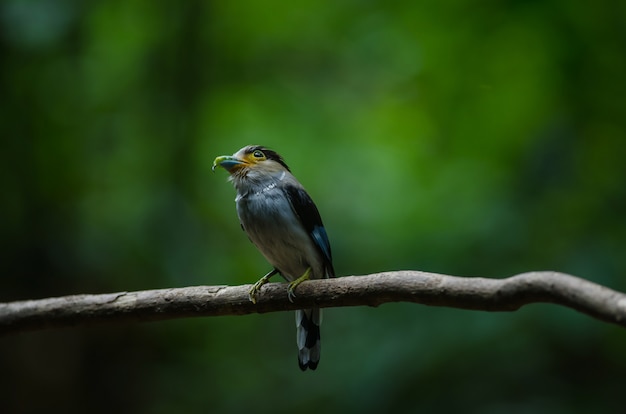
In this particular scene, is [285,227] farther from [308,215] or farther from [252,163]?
[252,163]

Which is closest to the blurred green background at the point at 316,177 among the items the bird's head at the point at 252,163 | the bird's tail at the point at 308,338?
the bird's tail at the point at 308,338

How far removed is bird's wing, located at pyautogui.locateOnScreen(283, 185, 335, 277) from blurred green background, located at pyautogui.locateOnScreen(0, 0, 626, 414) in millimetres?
1071

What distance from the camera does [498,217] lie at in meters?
4.54

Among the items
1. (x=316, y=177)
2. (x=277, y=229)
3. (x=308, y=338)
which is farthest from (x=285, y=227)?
(x=316, y=177)

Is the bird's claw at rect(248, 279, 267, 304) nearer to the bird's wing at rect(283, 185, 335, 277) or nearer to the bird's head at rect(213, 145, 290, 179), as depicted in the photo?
the bird's wing at rect(283, 185, 335, 277)

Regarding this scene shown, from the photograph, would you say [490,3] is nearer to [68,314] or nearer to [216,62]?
[216,62]

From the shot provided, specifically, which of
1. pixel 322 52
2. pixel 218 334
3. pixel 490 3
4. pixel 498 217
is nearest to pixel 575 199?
pixel 498 217

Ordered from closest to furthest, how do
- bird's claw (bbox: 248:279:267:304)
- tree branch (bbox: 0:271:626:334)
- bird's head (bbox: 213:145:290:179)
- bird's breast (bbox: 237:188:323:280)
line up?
tree branch (bbox: 0:271:626:334) < bird's claw (bbox: 248:279:267:304) < bird's breast (bbox: 237:188:323:280) < bird's head (bbox: 213:145:290:179)

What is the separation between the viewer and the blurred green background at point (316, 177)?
426 centimetres

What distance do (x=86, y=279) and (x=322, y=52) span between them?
98.7 inches

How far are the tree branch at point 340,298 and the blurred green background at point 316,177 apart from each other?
4.97 feet

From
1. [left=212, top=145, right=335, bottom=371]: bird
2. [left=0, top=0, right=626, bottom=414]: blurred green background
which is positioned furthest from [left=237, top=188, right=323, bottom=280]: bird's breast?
[left=0, top=0, right=626, bottom=414]: blurred green background

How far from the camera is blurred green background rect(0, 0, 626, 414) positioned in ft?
14.0

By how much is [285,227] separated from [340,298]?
0.74 metres
